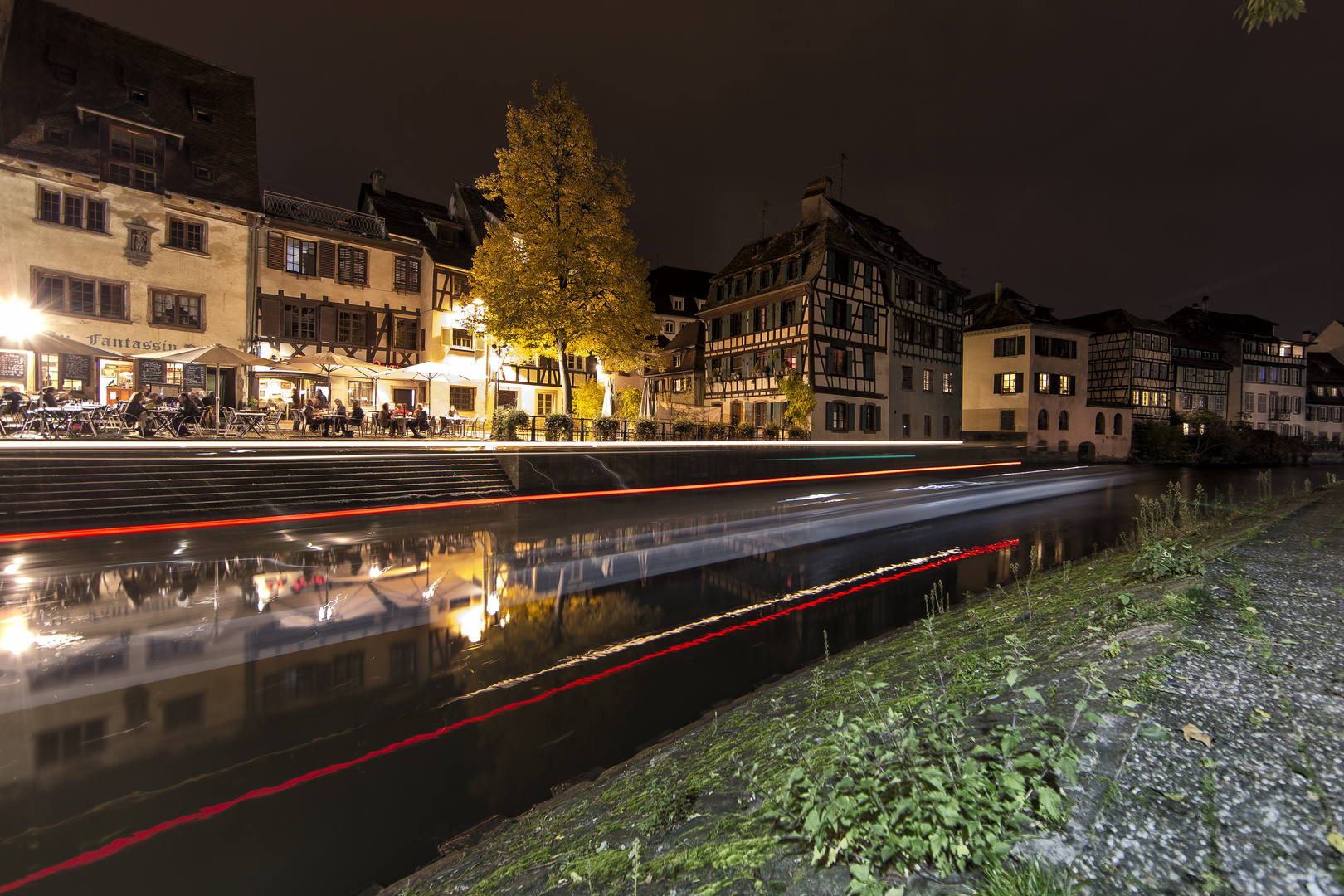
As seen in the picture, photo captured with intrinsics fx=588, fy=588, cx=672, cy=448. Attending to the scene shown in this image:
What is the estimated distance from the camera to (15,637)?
6574 mm

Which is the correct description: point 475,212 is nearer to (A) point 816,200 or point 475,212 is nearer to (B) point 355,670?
(A) point 816,200

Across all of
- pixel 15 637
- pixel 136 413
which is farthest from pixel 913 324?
pixel 15 637

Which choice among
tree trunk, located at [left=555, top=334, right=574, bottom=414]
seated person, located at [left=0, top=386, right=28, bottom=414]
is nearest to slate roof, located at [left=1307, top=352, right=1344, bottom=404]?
tree trunk, located at [left=555, top=334, right=574, bottom=414]

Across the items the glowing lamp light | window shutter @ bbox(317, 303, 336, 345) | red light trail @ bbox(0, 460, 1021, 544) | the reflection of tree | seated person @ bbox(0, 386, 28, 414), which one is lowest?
the reflection of tree

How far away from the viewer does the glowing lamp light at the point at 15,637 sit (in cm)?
631

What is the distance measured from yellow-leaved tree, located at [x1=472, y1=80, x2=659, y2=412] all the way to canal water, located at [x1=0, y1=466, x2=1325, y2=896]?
12861 millimetres

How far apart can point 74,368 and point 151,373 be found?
215 cm

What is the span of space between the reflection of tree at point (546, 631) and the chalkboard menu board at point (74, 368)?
78.1ft

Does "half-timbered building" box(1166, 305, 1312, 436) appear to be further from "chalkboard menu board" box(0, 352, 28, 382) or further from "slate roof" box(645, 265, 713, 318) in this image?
"chalkboard menu board" box(0, 352, 28, 382)

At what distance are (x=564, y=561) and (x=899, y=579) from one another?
20.1 ft

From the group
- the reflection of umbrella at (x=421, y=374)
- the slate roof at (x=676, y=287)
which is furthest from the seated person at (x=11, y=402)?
the slate roof at (x=676, y=287)

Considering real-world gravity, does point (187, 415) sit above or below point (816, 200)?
below

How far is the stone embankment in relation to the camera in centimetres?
206

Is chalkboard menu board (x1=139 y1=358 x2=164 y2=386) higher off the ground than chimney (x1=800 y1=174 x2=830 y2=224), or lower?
lower
